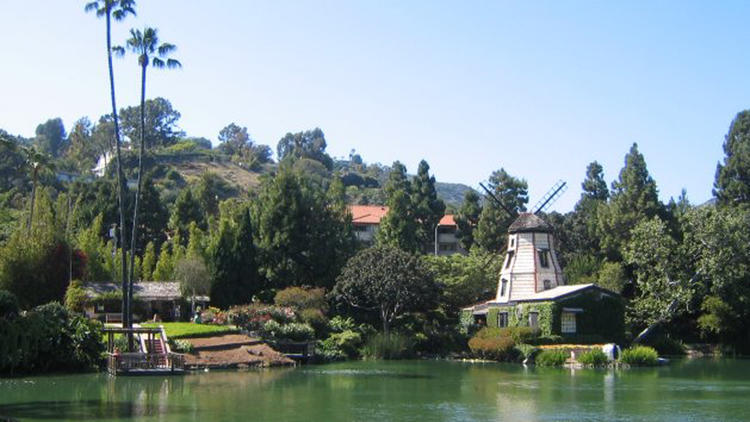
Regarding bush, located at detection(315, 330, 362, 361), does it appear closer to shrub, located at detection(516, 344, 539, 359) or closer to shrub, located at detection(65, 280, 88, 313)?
shrub, located at detection(516, 344, 539, 359)

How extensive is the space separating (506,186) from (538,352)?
97.2 feet

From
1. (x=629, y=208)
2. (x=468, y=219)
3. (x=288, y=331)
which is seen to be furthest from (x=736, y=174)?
(x=288, y=331)

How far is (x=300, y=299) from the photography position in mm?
55906

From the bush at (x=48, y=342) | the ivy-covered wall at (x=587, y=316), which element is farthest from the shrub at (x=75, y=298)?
the ivy-covered wall at (x=587, y=316)

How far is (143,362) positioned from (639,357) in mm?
26128

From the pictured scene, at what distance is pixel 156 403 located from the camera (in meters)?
28.9

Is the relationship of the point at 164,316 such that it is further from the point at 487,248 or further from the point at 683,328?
the point at 683,328

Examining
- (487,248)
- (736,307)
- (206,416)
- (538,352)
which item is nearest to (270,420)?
(206,416)

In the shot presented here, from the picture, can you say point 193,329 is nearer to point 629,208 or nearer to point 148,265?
point 148,265

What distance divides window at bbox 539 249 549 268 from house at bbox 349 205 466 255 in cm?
2880

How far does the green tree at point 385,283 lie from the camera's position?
184 ft

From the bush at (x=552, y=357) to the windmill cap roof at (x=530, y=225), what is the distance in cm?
1194

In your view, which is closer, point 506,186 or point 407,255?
point 407,255

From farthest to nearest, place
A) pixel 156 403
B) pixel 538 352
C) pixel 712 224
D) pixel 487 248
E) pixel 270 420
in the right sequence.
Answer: pixel 487 248, pixel 712 224, pixel 538 352, pixel 156 403, pixel 270 420
